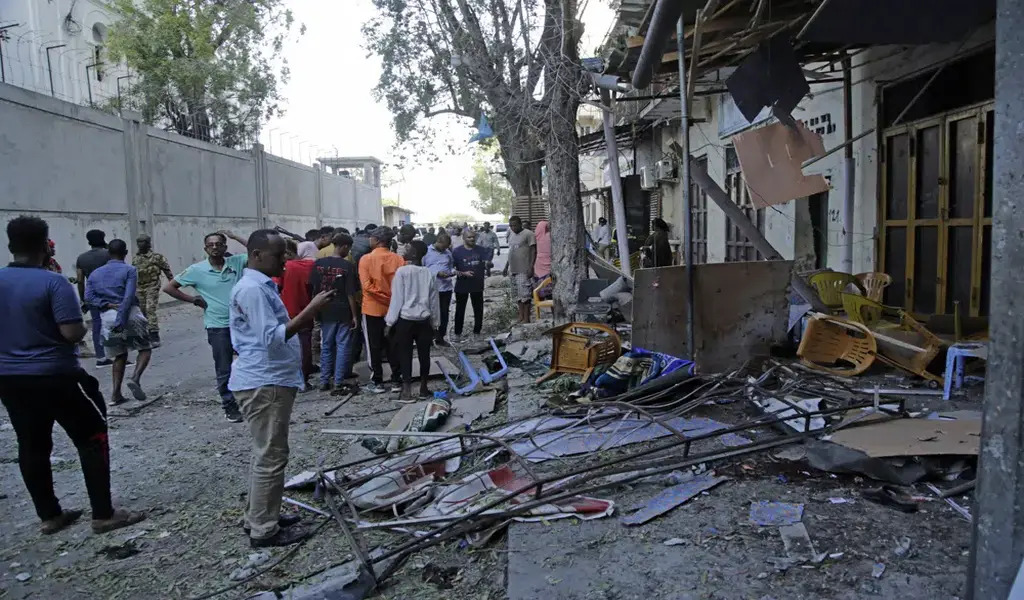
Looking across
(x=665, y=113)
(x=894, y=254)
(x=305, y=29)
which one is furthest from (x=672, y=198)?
(x=305, y=29)

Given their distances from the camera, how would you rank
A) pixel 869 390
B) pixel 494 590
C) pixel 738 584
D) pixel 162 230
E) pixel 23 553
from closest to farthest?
pixel 738 584
pixel 494 590
pixel 23 553
pixel 869 390
pixel 162 230

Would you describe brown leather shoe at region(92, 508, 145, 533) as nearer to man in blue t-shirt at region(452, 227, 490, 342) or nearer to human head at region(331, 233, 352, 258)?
human head at region(331, 233, 352, 258)

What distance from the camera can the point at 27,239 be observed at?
3836 mm

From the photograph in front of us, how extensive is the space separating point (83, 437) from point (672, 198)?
15009mm

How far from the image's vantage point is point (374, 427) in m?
6.23

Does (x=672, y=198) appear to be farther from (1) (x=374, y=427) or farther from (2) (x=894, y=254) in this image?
(1) (x=374, y=427)

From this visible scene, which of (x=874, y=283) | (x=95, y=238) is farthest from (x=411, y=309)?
(x=874, y=283)

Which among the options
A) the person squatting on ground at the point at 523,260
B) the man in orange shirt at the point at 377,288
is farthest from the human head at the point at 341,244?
the person squatting on ground at the point at 523,260

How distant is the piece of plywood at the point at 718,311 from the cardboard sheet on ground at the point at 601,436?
47.8 inches

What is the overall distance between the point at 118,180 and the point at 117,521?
43.0ft

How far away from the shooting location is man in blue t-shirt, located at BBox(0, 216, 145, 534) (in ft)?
12.3

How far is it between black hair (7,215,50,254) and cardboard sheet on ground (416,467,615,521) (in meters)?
2.59

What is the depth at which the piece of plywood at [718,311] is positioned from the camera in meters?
5.93

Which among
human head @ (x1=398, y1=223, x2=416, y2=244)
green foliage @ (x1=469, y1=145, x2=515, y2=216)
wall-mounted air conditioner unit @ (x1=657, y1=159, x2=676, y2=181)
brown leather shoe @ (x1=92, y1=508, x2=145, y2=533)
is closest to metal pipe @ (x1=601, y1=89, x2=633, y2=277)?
human head @ (x1=398, y1=223, x2=416, y2=244)
